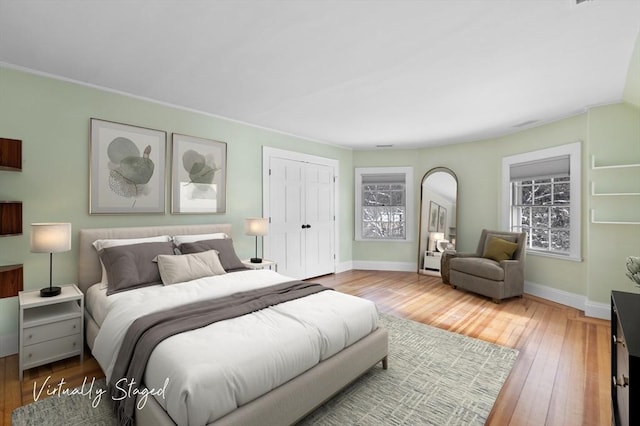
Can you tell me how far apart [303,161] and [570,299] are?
4437mm

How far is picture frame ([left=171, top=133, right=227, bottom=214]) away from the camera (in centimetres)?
369

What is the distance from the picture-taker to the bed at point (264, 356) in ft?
4.76

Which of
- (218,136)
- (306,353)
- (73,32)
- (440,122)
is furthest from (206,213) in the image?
(440,122)

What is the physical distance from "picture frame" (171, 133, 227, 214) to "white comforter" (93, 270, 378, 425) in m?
1.48

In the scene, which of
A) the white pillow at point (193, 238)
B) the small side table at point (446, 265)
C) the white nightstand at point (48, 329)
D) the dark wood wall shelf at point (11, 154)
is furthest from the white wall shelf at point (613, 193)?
the dark wood wall shelf at point (11, 154)

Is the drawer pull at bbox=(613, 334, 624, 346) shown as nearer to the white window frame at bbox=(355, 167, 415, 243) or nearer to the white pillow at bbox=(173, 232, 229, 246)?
the white pillow at bbox=(173, 232, 229, 246)

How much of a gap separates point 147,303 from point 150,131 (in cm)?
219

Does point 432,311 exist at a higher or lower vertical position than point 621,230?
lower

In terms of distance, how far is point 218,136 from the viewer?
4109 millimetres

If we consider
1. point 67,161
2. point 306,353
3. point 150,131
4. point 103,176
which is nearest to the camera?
point 306,353

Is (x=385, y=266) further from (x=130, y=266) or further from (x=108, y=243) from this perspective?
(x=108, y=243)

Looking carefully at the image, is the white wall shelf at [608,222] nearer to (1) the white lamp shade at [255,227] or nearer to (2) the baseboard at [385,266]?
(2) the baseboard at [385,266]

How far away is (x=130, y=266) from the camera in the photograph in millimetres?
2729

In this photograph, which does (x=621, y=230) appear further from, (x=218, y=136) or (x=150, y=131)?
(x=150, y=131)
